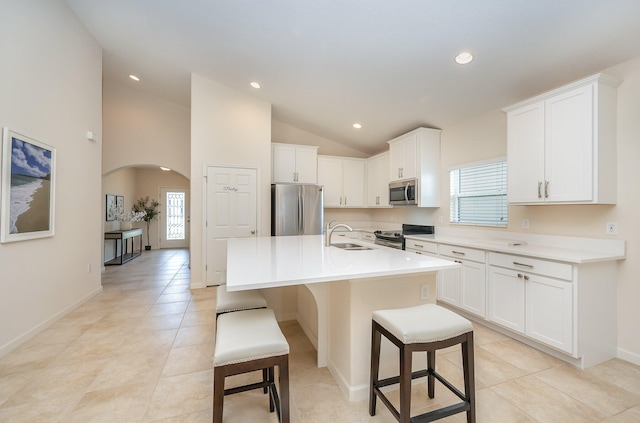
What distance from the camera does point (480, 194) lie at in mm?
3438

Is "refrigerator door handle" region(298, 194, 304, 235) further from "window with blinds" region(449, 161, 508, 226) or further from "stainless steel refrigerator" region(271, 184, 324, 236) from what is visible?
"window with blinds" region(449, 161, 508, 226)

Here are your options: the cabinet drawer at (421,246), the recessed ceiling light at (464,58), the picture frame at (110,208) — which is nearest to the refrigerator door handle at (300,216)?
the cabinet drawer at (421,246)

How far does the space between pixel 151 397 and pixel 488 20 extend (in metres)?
3.65

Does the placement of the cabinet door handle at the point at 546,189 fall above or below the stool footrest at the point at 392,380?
above

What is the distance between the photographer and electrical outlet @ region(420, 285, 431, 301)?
189 centimetres

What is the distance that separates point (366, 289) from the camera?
1740 millimetres

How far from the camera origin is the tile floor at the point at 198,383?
161 cm

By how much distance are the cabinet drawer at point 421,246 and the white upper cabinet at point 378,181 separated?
1241 mm

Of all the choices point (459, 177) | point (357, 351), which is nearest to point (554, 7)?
point (459, 177)

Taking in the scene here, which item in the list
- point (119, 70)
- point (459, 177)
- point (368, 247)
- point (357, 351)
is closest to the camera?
point (357, 351)

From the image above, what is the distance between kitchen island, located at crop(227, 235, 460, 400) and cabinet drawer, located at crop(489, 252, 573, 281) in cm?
110

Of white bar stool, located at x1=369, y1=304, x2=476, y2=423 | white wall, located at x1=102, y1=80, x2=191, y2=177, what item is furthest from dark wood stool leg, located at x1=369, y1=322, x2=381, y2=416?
white wall, located at x1=102, y1=80, x2=191, y2=177

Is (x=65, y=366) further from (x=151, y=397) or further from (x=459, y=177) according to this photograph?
(x=459, y=177)

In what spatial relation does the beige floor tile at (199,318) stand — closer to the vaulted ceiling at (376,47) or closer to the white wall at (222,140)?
the white wall at (222,140)
